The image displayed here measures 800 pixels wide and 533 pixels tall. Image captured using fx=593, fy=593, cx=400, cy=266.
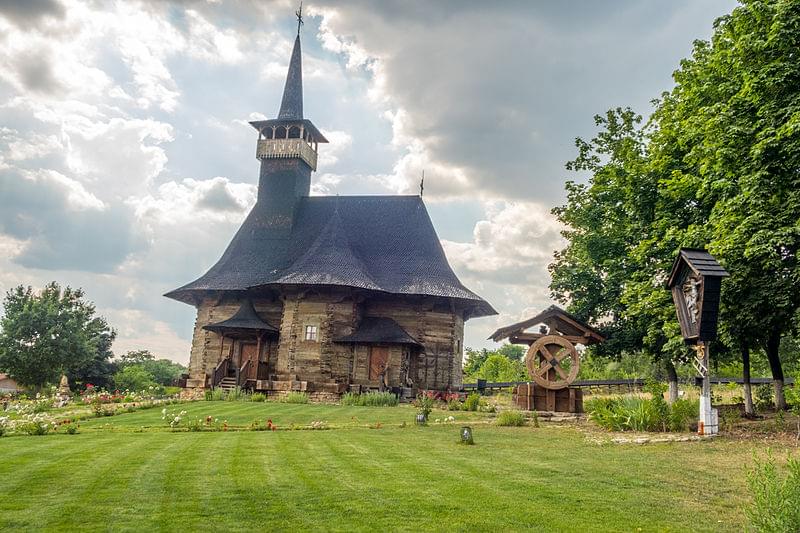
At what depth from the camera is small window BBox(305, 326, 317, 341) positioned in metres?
29.4

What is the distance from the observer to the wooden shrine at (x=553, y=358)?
57.7ft

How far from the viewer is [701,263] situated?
13.0m

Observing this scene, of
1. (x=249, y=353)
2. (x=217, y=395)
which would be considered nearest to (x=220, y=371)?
(x=249, y=353)

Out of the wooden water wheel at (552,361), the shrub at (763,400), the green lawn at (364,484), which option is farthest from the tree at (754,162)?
the green lawn at (364,484)

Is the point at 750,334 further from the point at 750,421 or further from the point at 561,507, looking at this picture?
the point at 561,507

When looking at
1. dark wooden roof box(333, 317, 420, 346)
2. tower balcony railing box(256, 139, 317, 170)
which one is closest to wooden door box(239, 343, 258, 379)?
dark wooden roof box(333, 317, 420, 346)

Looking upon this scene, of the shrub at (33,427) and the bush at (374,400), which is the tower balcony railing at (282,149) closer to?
the bush at (374,400)

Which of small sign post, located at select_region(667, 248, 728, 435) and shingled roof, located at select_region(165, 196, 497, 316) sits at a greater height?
shingled roof, located at select_region(165, 196, 497, 316)

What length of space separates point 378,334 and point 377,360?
1.29 m

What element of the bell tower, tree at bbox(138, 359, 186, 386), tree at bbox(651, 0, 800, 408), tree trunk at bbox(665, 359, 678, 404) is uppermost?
the bell tower

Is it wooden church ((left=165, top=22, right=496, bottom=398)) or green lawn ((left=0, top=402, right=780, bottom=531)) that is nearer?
green lawn ((left=0, top=402, right=780, bottom=531))

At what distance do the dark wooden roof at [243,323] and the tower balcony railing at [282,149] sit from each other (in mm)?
10167

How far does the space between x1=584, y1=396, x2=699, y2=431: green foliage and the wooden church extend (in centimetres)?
1494

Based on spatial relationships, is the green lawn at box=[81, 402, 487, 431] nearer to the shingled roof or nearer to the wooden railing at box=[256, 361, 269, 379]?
the wooden railing at box=[256, 361, 269, 379]
